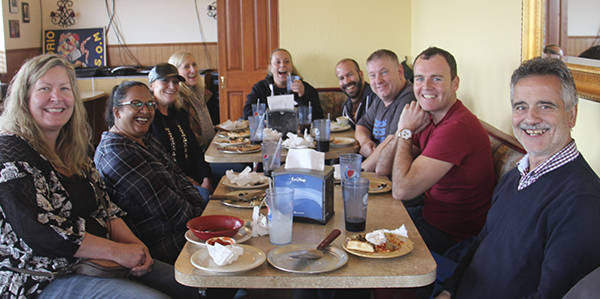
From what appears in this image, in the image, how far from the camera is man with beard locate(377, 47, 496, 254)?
210 centimetres

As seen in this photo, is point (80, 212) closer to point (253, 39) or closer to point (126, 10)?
point (253, 39)

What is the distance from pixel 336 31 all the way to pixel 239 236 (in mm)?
4371

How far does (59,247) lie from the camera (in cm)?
165

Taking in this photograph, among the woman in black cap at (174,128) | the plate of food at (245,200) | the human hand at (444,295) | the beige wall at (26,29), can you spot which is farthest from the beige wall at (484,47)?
the beige wall at (26,29)

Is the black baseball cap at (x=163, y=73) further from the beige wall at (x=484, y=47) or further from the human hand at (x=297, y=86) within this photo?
the beige wall at (x=484, y=47)

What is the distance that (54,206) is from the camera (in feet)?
5.54

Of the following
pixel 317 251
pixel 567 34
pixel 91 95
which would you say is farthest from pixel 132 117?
pixel 91 95

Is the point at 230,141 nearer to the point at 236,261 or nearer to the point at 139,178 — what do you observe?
the point at 139,178

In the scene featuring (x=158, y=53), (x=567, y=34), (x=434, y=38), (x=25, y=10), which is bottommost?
(x=567, y=34)

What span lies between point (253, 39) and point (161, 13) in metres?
2.85

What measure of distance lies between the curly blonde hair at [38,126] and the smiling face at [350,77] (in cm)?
294

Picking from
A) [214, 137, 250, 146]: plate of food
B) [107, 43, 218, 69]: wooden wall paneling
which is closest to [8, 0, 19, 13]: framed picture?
[107, 43, 218, 69]: wooden wall paneling

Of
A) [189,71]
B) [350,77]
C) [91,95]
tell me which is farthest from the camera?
[91,95]

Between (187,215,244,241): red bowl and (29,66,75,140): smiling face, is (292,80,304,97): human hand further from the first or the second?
(187,215,244,241): red bowl
